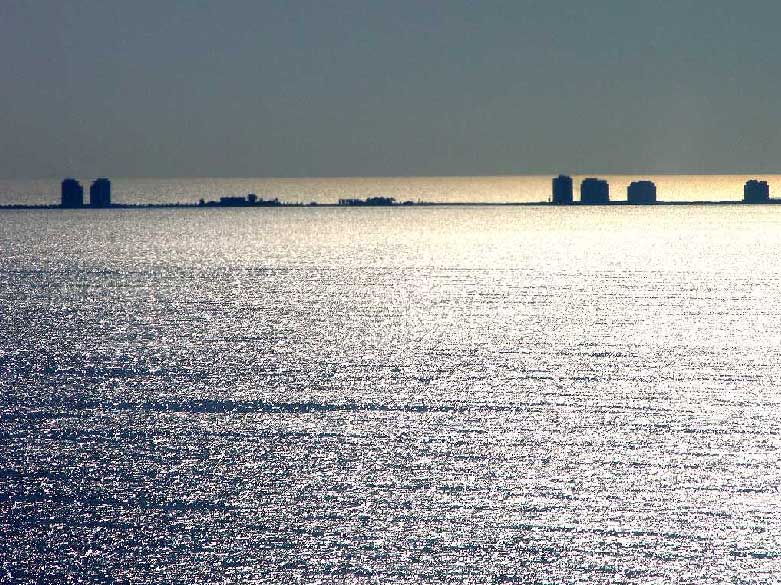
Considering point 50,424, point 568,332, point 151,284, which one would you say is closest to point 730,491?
point 50,424

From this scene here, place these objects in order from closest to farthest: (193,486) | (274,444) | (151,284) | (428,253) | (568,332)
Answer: (193,486), (274,444), (568,332), (151,284), (428,253)

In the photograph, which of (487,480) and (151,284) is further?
(151,284)

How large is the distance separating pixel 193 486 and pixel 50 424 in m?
9.97

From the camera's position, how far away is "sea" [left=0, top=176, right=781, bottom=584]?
88.8 ft

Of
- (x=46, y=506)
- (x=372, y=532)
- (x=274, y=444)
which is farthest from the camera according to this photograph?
(x=274, y=444)

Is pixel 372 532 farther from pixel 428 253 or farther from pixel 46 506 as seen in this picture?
pixel 428 253

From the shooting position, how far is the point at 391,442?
1487 inches

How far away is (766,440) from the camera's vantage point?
38094mm

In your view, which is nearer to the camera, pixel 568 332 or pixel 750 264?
pixel 568 332

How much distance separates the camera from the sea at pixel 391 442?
2708 centimetres

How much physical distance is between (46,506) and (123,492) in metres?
2.14

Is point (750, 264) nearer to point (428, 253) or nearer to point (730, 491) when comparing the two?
point (428, 253)

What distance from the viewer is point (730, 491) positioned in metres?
31.8

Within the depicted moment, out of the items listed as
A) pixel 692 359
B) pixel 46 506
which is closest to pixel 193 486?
pixel 46 506
